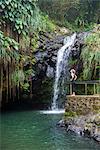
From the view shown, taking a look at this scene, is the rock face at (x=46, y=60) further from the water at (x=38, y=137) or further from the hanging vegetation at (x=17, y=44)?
the water at (x=38, y=137)

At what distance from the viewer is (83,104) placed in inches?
437

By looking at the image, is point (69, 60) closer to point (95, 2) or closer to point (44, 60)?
point (44, 60)

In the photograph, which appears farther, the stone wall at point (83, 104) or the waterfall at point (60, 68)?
the waterfall at point (60, 68)

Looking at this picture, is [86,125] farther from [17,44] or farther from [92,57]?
[17,44]

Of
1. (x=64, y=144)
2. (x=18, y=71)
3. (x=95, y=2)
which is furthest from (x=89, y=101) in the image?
(x=95, y=2)

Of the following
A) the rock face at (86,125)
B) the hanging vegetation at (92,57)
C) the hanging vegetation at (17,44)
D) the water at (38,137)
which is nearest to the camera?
the water at (38,137)

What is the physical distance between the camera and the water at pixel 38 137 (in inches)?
352

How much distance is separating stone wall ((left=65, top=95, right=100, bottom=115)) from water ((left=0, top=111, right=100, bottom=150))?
0.79m

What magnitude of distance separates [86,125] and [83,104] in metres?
1.04

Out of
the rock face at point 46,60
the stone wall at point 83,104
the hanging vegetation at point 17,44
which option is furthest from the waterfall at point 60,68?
the stone wall at point 83,104

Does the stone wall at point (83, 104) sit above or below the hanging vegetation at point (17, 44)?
below

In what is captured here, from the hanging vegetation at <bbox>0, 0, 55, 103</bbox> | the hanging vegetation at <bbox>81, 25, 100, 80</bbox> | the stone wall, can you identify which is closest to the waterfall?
the hanging vegetation at <bbox>0, 0, 55, 103</bbox>

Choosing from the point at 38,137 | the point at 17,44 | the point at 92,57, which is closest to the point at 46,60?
the point at 17,44

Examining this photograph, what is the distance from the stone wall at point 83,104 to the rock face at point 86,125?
0.87 ft
